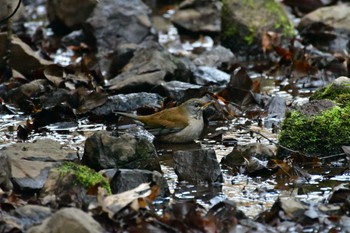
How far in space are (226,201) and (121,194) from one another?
755 mm

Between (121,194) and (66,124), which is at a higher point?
(121,194)

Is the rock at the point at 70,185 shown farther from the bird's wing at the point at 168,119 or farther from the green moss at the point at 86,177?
the bird's wing at the point at 168,119

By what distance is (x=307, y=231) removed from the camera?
20.0 feet

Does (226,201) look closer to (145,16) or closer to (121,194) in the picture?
(121,194)

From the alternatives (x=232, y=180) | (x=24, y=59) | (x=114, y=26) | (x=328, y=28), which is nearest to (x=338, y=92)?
(x=232, y=180)

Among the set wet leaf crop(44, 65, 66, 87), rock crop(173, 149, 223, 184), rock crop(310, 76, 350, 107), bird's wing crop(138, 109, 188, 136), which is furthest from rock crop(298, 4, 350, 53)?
rock crop(173, 149, 223, 184)

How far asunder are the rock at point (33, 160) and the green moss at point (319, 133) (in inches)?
79.2

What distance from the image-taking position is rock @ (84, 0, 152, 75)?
13930 mm

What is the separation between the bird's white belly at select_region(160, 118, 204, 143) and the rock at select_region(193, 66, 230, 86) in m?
2.37

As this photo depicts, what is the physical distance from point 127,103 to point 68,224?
4667mm

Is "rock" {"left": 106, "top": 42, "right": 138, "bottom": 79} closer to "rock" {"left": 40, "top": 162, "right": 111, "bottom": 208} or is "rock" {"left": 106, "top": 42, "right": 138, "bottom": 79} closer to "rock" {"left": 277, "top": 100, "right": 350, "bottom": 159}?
"rock" {"left": 277, "top": 100, "right": 350, "bottom": 159}

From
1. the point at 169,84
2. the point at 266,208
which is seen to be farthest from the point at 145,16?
the point at 266,208

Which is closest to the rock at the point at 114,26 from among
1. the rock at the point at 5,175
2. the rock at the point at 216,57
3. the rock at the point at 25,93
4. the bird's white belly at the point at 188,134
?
the rock at the point at 216,57

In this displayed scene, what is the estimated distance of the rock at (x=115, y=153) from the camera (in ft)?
25.0
